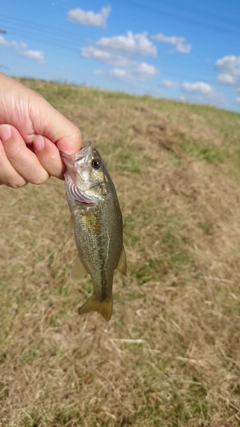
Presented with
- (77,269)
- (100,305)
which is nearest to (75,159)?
(77,269)

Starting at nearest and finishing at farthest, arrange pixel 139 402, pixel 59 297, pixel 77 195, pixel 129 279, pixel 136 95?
pixel 77 195 < pixel 139 402 < pixel 59 297 < pixel 129 279 < pixel 136 95

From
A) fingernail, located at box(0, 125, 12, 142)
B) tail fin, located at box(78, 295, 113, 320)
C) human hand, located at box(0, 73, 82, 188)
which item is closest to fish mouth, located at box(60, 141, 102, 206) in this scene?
human hand, located at box(0, 73, 82, 188)

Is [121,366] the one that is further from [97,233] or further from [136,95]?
[136,95]

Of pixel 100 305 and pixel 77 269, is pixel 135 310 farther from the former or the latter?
pixel 77 269

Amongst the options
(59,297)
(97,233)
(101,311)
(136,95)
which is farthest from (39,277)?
(136,95)

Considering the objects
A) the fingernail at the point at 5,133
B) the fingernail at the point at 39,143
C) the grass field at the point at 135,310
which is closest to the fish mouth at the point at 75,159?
the fingernail at the point at 39,143
